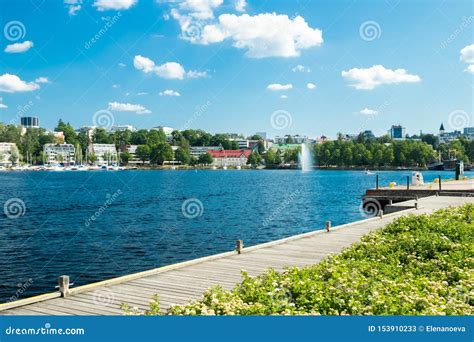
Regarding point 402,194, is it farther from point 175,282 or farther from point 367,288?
point 367,288

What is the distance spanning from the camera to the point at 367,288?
9398 mm

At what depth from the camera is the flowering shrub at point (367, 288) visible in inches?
324

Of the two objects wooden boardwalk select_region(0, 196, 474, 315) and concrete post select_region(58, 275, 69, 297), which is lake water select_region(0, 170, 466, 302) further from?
concrete post select_region(58, 275, 69, 297)

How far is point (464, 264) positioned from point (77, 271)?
739 inches

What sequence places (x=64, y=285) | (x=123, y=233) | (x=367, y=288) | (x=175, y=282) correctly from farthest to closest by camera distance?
1. (x=123, y=233)
2. (x=175, y=282)
3. (x=64, y=285)
4. (x=367, y=288)

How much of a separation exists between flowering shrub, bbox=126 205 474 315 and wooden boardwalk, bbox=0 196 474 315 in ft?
6.56

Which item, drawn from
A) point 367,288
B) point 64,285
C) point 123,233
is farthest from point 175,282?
point 123,233

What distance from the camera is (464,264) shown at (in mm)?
12398

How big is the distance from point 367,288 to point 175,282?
5418 mm

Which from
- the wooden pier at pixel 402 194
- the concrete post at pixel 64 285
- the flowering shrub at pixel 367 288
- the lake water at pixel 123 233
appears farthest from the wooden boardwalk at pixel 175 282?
the wooden pier at pixel 402 194

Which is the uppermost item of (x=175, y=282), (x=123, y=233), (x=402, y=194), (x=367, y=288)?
(x=367, y=288)

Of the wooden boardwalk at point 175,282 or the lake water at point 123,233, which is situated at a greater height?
the wooden boardwalk at point 175,282

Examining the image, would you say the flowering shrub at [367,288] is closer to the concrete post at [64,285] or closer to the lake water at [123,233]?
the concrete post at [64,285]

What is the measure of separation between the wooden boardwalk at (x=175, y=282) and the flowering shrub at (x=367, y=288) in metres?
2.00
